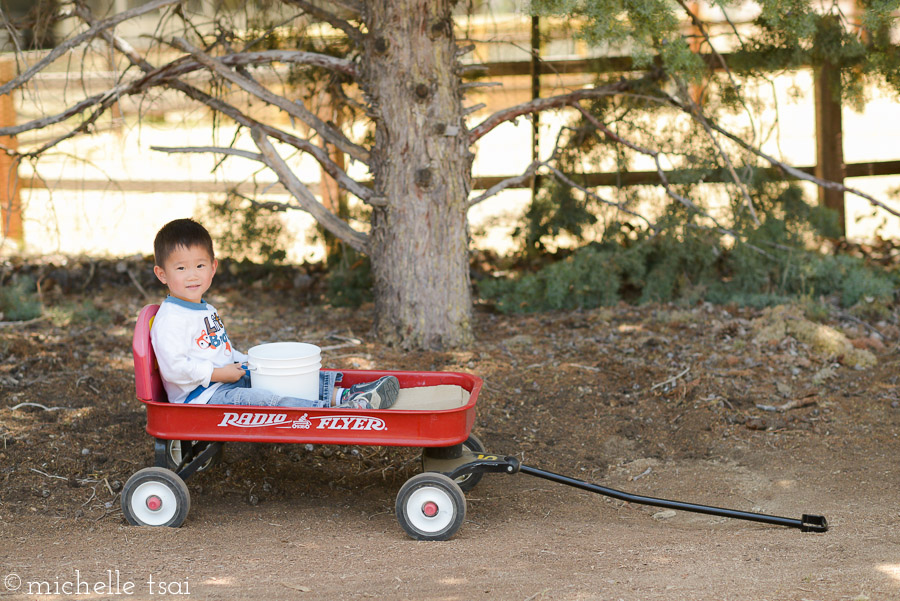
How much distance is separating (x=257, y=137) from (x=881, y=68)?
12.8 feet

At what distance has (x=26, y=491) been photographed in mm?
3957

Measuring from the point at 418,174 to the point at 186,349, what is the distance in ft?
7.77

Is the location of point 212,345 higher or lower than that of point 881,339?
higher

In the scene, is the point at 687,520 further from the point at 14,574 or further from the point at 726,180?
the point at 726,180

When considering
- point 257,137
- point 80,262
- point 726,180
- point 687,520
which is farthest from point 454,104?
point 80,262

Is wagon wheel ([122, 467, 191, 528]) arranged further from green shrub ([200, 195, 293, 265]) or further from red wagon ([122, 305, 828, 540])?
green shrub ([200, 195, 293, 265])

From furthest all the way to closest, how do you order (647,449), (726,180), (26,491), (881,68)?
(726,180), (881,68), (647,449), (26,491)

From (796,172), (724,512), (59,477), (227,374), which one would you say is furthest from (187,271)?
(796,172)

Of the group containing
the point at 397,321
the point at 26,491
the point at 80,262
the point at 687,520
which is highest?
the point at 80,262

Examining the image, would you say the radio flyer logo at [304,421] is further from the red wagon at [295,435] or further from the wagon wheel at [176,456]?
the wagon wheel at [176,456]

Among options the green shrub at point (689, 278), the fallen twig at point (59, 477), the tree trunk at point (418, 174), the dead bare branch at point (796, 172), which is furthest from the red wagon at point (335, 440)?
the green shrub at point (689, 278)

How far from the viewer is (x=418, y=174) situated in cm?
548

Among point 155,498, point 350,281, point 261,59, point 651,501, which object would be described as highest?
point 261,59

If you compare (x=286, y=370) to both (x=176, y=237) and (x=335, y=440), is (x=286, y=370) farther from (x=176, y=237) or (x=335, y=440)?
(x=176, y=237)
